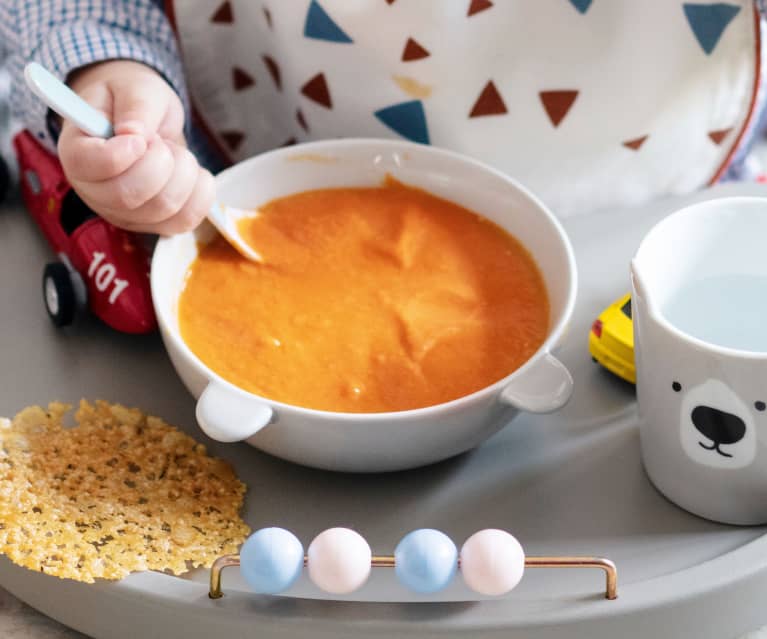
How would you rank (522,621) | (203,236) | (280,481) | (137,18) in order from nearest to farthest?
(522,621), (280,481), (203,236), (137,18)

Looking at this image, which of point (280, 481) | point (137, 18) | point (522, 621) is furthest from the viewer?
point (137, 18)

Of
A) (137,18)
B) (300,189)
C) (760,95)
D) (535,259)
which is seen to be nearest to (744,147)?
(760,95)

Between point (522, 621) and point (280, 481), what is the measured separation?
0.21m

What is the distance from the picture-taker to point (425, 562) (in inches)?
25.4

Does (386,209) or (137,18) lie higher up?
(137,18)

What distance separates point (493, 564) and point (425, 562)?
0.04 metres

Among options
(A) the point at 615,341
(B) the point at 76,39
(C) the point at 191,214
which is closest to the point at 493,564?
(A) the point at 615,341

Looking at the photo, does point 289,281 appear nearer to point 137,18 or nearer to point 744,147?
point 137,18

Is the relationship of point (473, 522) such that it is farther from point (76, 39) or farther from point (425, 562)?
point (76, 39)

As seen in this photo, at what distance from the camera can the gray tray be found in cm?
66

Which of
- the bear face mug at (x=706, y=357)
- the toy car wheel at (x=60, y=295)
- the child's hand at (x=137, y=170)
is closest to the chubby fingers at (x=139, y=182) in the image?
the child's hand at (x=137, y=170)

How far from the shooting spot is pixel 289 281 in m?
0.85

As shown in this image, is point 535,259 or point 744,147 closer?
point 535,259

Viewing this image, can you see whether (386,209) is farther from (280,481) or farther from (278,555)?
(278,555)
